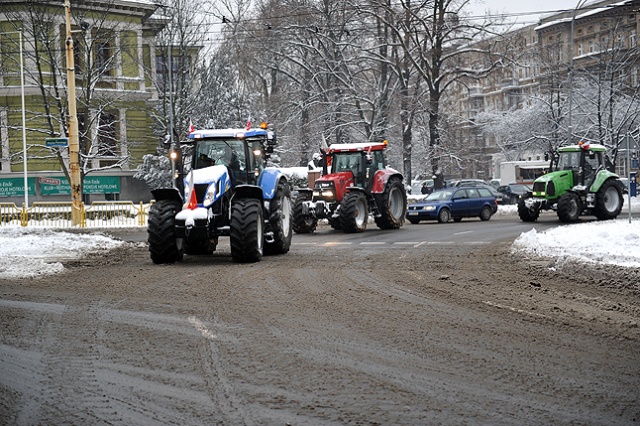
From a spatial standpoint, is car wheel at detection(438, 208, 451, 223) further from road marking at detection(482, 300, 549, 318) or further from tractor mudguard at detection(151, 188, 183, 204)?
road marking at detection(482, 300, 549, 318)

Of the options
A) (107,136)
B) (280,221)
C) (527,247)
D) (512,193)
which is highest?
(107,136)

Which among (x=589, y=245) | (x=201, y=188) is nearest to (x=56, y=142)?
(x=201, y=188)

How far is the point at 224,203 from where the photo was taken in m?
16.0

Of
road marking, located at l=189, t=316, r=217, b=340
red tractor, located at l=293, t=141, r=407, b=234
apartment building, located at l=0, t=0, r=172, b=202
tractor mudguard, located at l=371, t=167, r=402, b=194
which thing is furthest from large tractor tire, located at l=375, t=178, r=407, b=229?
road marking, located at l=189, t=316, r=217, b=340

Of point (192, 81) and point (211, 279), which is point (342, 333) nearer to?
point (211, 279)

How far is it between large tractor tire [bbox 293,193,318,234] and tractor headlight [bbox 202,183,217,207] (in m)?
9.56

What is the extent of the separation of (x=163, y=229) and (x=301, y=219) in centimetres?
1003

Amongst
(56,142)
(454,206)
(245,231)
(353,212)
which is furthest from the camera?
(454,206)

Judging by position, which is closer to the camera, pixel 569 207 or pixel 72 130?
pixel 569 207

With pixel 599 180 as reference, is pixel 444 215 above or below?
below

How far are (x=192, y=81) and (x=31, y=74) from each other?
8.46 m

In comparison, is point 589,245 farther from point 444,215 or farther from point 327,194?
point 444,215

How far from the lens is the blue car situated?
31.8 m

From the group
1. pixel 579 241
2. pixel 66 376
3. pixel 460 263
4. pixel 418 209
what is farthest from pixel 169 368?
pixel 418 209
